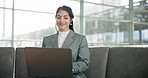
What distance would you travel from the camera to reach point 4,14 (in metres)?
6.12

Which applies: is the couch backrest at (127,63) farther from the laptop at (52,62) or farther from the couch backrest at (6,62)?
the couch backrest at (6,62)

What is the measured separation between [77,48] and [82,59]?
0.13 meters

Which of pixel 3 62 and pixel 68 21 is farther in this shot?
pixel 3 62

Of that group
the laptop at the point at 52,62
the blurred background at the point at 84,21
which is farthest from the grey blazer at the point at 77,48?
the blurred background at the point at 84,21

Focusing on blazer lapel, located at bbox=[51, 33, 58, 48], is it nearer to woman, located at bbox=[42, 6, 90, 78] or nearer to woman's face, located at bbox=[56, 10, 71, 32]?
woman, located at bbox=[42, 6, 90, 78]

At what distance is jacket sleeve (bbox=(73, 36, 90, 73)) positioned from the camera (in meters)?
1.82

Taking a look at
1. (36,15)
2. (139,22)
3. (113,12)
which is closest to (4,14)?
(36,15)

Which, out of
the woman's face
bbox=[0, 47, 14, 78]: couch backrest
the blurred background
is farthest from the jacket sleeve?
the blurred background

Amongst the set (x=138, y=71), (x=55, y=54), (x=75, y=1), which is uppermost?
(x=75, y=1)

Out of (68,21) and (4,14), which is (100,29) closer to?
(4,14)

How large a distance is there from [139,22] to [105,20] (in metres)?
1.86

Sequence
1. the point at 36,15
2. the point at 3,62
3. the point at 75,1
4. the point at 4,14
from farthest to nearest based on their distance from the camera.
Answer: the point at 75,1, the point at 36,15, the point at 4,14, the point at 3,62

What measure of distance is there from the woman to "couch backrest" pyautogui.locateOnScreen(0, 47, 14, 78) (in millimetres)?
543

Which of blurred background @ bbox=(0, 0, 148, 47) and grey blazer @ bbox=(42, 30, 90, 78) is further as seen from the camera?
blurred background @ bbox=(0, 0, 148, 47)
